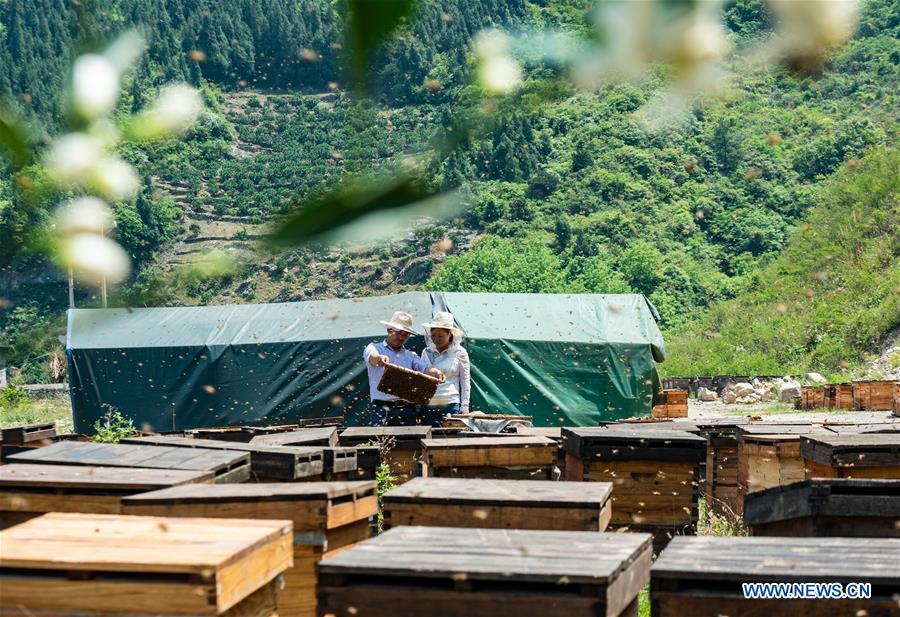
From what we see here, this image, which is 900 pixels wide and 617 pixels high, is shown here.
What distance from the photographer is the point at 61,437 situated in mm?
9375

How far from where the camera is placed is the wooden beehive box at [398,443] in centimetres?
744

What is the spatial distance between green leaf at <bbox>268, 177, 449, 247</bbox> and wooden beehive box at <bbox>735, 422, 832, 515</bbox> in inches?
244

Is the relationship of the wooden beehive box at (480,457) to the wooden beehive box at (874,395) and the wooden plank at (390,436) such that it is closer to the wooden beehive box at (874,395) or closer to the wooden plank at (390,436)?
the wooden plank at (390,436)

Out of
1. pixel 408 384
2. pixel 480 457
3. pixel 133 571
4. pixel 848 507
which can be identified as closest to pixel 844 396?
pixel 408 384

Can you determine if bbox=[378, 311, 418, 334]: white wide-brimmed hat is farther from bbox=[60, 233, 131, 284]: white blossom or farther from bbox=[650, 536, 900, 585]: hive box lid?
bbox=[60, 233, 131, 284]: white blossom

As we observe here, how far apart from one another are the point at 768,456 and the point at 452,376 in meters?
2.84

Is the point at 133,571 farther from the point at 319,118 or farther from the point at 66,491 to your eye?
the point at 319,118

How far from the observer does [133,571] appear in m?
2.94

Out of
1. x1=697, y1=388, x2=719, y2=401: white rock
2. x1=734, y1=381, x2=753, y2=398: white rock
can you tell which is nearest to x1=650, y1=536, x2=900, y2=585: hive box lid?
x1=734, y1=381, x2=753, y2=398: white rock

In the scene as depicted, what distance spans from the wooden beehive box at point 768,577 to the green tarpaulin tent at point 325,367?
1147 centimetres

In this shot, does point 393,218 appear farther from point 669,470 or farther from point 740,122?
point 669,470

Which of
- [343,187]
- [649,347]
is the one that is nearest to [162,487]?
[343,187]

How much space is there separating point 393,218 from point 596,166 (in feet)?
1.53

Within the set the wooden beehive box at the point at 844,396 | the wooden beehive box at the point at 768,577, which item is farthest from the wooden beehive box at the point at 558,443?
the wooden beehive box at the point at 844,396
